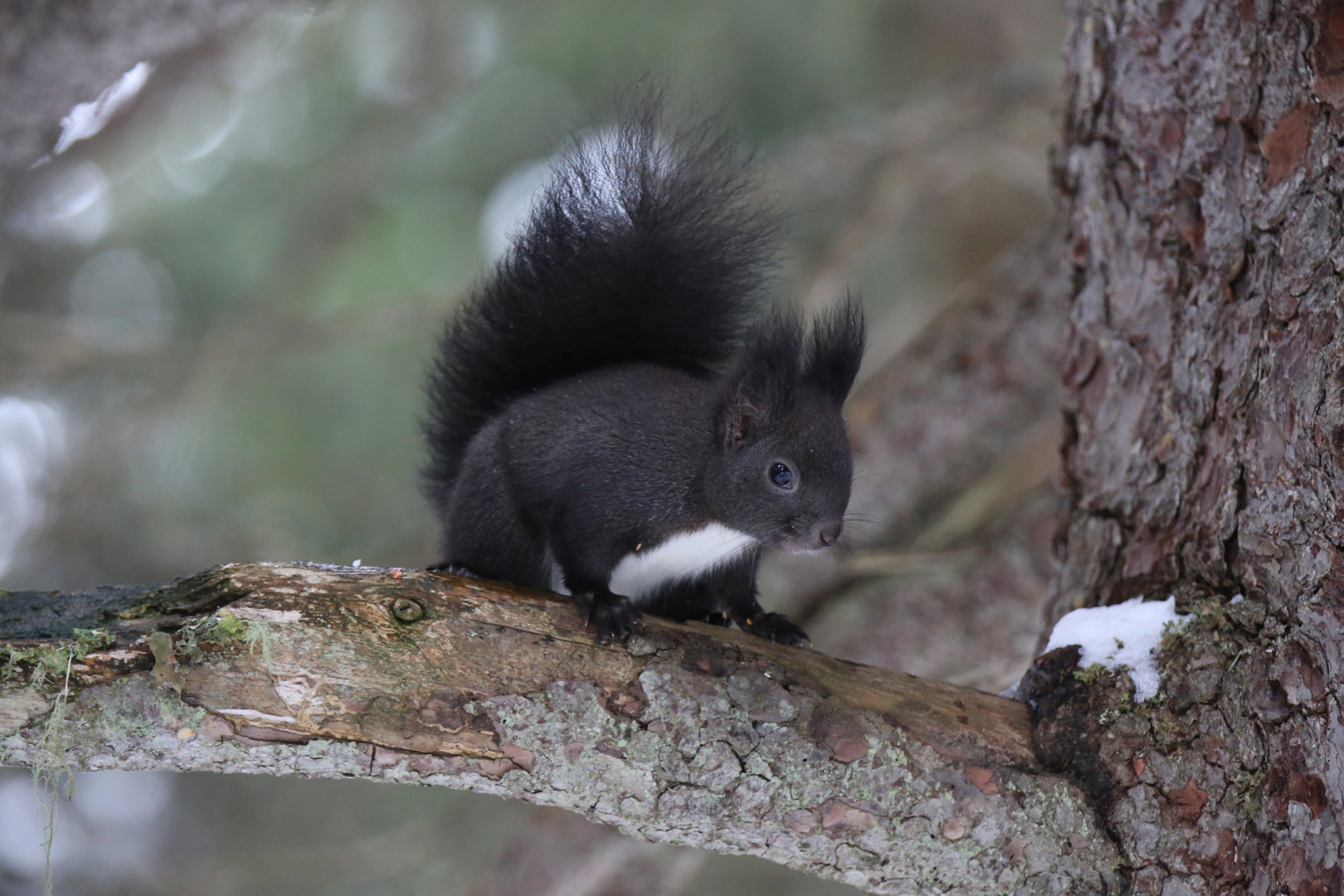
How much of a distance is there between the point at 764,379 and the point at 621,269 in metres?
0.38

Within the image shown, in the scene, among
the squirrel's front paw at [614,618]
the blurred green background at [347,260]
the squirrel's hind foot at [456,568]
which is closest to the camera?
the squirrel's front paw at [614,618]

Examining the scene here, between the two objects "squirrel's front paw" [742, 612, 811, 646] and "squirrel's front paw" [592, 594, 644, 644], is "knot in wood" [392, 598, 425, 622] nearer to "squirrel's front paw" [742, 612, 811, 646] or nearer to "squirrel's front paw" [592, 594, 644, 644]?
"squirrel's front paw" [592, 594, 644, 644]

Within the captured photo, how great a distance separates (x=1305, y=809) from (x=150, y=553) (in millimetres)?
3725

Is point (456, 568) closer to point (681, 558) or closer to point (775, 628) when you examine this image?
point (681, 558)

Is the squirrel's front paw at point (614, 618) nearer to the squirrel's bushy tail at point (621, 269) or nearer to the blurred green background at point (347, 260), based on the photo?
the squirrel's bushy tail at point (621, 269)

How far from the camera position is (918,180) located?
393 cm

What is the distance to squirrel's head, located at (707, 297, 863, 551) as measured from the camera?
224 cm

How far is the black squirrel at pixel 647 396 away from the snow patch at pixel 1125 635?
0.48m

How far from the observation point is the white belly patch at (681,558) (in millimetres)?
2318

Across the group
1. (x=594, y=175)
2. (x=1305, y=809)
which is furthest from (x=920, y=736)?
(x=594, y=175)

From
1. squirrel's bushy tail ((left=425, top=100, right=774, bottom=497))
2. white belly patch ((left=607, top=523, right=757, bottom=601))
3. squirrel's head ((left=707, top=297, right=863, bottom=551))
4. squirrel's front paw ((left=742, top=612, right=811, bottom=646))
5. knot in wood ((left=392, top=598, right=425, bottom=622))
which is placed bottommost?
knot in wood ((left=392, top=598, right=425, bottom=622))

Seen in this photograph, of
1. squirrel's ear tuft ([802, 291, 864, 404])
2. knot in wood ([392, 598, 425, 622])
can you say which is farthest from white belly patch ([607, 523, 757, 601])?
knot in wood ([392, 598, 425, 622])

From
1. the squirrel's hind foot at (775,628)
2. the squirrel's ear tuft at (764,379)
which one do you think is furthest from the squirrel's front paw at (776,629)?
the squirrel's ear tuft at (764,379)

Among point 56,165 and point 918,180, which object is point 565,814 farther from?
point 56,165
